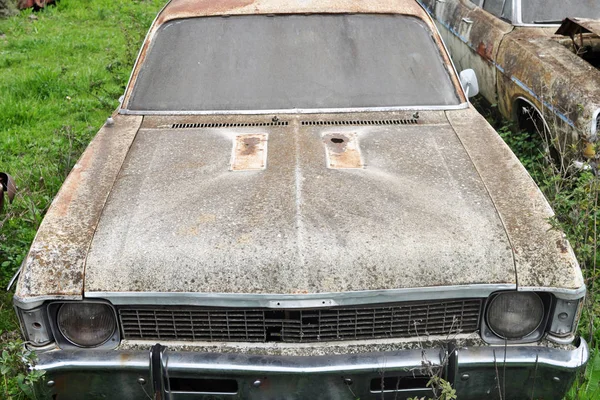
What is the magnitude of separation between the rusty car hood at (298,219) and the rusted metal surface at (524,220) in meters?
0.05

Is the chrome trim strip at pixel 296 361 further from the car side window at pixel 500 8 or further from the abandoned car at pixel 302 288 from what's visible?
the car side window at pixel 500 8

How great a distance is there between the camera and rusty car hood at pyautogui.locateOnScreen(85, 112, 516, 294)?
2.44 metres

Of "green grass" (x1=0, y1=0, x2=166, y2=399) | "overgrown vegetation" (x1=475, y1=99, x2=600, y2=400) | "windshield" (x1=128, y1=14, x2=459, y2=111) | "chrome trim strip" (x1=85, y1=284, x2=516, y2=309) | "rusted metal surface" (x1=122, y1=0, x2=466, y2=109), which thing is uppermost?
"rusted metal surface" (x1=122, y1=0, x2=466, y2=109)

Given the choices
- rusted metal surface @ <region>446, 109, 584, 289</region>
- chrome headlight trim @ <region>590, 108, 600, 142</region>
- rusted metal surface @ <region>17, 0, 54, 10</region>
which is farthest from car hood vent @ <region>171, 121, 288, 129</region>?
rusted metal surface @ <region>17, 0, 54, 10</region>

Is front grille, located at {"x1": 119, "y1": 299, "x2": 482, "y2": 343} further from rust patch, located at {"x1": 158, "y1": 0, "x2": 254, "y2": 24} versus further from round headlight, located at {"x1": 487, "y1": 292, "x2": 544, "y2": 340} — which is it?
rust patch, located at {"x1": 158, "y1": 0, "x2": 254, "y2": 24}

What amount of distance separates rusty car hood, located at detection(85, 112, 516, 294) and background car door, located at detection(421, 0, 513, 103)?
8.92ft

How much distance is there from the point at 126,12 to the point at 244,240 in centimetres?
907

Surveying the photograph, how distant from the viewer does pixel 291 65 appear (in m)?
3.70

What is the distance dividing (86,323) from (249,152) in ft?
3.73

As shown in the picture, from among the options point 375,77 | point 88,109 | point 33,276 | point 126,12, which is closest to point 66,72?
point 88,109

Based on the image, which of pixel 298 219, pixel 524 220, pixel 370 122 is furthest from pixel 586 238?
pixel 298 219

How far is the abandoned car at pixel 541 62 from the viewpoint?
4379 mm

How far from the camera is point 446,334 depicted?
8.43ft

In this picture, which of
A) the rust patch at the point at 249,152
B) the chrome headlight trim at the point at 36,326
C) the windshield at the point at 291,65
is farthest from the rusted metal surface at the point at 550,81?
the chrome headlight trim at the point at 36,326
